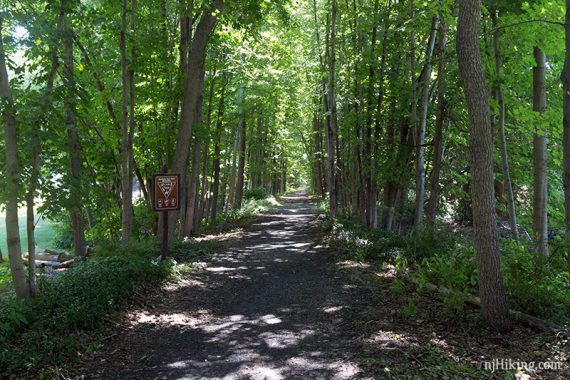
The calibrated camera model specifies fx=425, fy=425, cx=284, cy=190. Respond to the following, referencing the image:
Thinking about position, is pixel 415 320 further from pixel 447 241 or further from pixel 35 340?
A: pixel 35 340

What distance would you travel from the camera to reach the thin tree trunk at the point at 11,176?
5.57 metres

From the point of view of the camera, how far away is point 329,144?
56.0ft

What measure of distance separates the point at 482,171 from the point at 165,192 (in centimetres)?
672

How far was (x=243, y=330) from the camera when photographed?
19.4 feet

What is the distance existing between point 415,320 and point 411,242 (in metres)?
3.85

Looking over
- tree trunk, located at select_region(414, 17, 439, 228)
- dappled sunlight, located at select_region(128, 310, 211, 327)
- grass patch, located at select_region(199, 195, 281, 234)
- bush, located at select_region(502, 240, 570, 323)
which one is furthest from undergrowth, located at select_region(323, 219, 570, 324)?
grass patch, located at select_region(199, 195, 281, 234)

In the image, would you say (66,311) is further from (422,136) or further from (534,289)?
(422,136)

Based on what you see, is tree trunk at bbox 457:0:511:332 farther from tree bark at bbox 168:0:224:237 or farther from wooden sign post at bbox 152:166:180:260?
tree bark at bbox 168:0:224:237

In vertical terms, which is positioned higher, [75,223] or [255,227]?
[75,223]

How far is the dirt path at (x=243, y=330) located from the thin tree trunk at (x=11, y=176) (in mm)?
1707

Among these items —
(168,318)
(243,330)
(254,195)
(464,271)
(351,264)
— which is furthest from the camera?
(254,195)

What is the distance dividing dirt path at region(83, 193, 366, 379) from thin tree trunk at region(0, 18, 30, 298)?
171 centimetres

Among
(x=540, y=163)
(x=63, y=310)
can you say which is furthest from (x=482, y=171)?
(x=63, y=310)

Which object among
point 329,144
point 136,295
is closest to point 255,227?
point 329,144
